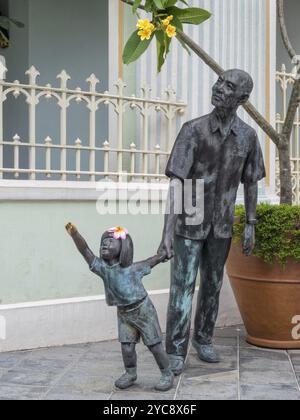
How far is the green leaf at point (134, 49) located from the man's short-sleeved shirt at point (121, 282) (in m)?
1.41

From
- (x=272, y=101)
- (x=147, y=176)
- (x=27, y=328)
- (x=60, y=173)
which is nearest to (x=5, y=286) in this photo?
(x=27, y=328)

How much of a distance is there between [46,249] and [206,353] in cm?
160

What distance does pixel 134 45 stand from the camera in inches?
187

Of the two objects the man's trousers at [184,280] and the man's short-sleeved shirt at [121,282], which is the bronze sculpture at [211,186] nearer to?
the man's trousers at [184,280]

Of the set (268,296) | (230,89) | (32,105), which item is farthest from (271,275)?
(32,105)

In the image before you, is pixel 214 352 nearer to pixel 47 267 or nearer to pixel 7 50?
pixel 47 267

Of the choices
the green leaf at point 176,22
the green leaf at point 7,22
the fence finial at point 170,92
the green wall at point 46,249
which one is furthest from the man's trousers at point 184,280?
the green leaf at point 7,22

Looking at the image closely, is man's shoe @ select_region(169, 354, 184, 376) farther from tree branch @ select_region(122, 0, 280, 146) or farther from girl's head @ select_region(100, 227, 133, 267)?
tree branch @ select_region(122, 0, 280, 146)

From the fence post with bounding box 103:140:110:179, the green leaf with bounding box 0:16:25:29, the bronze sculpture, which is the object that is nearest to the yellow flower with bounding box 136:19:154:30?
the bronze sculpture

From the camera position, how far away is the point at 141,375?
486 centimetres

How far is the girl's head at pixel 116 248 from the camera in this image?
4230 millimetres

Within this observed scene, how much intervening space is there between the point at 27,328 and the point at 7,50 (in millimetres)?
3940

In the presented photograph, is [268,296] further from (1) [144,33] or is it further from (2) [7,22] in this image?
(2) [7,22]

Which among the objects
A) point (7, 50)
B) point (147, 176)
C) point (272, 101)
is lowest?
point (147, 176)
